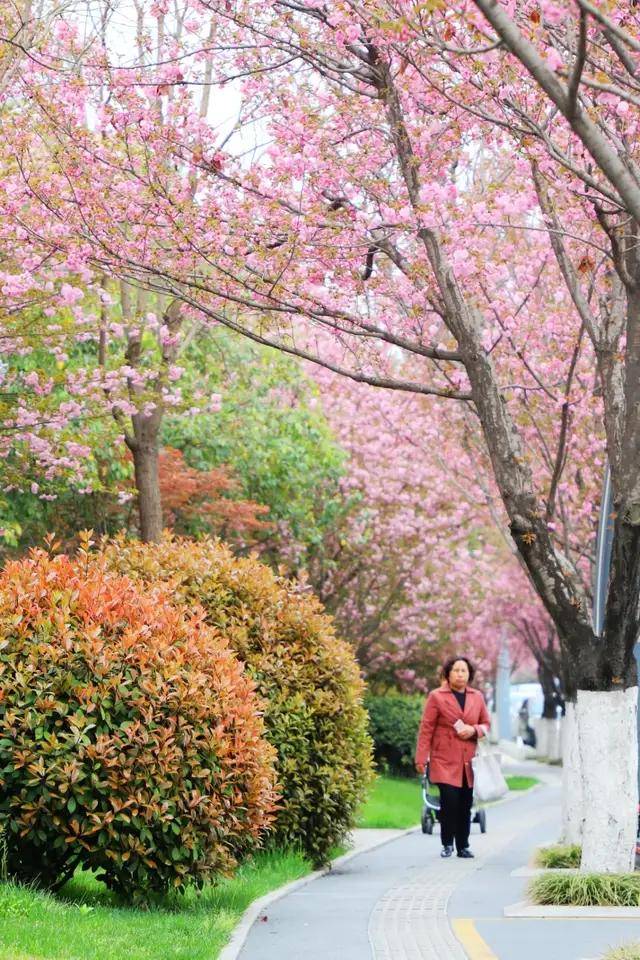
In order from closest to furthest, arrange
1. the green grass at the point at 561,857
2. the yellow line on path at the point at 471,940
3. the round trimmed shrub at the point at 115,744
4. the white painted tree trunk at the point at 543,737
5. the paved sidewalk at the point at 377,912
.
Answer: the yellow line on path at the point at 471,940
the paved sidewalk at the point at 377,912
the round trimmed shrub at the point at 115,744
the green grass at the point at 561,857
the white painted tree trunk at the point at 543,737

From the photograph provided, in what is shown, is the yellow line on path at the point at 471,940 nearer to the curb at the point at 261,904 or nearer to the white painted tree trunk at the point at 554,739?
the curb at the point at 261,904

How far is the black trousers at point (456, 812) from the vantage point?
47.6 ft

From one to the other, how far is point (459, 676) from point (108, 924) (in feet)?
22.9

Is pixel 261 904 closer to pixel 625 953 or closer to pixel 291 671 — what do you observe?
pixel 291 671

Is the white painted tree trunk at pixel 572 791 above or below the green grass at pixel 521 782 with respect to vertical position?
above

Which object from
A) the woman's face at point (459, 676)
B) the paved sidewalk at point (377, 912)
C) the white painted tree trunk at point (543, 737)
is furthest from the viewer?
the white painted tree trunk at point (543, 737)

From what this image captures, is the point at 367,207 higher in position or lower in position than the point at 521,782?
higher

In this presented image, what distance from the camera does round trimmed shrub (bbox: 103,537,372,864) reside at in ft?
40.5

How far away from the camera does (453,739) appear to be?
14.7 meters

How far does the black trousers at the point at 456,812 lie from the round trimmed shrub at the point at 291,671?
1.45 m

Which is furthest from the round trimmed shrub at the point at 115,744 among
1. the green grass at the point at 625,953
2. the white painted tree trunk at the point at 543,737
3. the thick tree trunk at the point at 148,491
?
the white painted tree trunk at the point at 543,737

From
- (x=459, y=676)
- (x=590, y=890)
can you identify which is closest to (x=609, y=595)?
(x=590, y=890)

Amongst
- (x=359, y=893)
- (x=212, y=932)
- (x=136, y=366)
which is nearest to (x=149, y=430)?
(x=136, y=366)

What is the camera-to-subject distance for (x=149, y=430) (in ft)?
62.1
